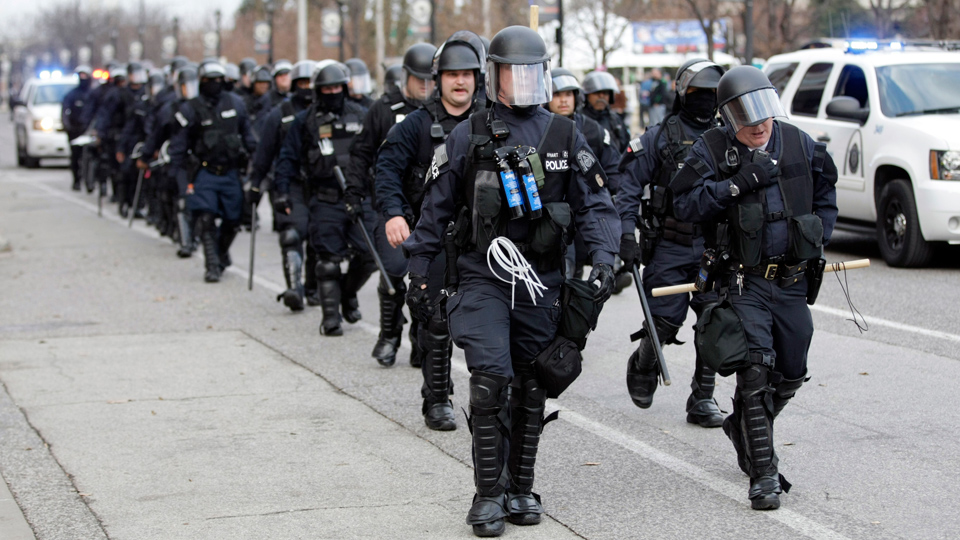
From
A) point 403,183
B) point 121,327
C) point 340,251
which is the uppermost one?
point 403,183

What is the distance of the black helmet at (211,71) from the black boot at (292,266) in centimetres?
297

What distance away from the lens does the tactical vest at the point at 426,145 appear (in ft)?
22.1

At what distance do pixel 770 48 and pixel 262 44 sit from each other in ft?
85.6

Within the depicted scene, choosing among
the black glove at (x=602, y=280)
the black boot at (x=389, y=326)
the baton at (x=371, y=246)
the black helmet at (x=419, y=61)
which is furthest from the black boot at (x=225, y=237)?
the black glove at (x=602, y=280)

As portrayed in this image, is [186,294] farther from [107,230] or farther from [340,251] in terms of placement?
[107,230]

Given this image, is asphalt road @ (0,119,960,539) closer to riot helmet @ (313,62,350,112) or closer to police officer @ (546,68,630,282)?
police officer @ (546,68,630,282)

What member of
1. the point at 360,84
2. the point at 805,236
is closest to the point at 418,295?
the point at 805,236

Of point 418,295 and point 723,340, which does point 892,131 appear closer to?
point 723,340

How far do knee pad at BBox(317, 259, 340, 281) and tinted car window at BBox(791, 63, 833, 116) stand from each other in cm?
593

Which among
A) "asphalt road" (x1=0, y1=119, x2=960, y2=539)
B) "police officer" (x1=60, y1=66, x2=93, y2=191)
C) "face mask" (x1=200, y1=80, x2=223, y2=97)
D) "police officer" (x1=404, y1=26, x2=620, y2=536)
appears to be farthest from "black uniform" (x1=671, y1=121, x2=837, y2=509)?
"police officer" (x1=60, y1=66, x2=93, y2=191)

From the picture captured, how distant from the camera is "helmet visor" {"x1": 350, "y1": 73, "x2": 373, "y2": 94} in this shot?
11.5m

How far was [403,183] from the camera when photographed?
6926 mm

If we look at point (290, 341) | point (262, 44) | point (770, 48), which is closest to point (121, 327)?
point (290, 341)

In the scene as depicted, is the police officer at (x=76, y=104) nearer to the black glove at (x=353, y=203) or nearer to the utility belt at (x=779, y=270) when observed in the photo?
the black glove at (x=353, y=203)
